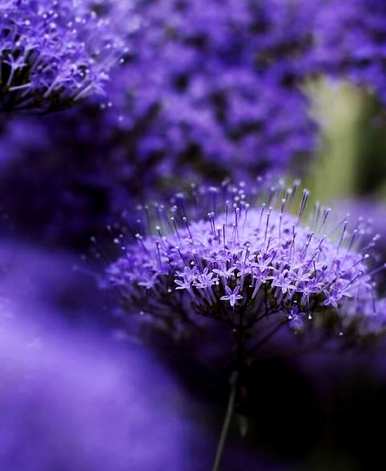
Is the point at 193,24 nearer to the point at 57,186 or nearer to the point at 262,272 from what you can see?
the point at 57,186

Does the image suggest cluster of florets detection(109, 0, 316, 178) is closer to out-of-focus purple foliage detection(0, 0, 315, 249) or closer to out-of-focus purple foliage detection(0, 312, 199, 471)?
out-of-focus purple foliage detection(0, 0, 315, 249)

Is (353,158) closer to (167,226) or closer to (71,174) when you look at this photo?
(71,174)

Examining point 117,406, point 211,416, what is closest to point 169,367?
point 211,416

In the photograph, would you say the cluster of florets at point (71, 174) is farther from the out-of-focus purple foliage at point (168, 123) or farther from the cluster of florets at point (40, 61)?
the cluster of florets at point (40, 61)

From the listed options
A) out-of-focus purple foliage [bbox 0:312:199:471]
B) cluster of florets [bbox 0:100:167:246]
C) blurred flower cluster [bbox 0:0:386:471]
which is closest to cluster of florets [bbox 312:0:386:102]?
blurred flower cluster [bbox 0:0:386:471]

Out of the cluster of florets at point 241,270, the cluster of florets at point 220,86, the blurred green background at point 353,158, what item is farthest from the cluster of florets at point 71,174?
the blurred green background at point 353,158
